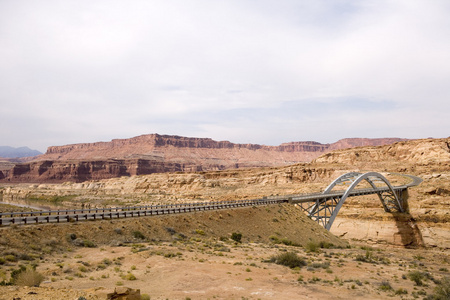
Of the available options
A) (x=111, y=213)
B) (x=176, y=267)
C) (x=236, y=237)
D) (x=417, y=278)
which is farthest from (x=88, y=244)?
(x=417, y=278)

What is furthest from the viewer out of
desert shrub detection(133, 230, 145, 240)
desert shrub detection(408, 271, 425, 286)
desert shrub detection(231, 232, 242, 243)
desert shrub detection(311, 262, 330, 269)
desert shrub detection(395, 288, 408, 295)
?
desert shrub detection(231, 232, 242, 243)

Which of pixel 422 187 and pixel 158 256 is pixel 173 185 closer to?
pixel 422 187

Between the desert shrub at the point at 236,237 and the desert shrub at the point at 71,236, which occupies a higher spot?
the desert shrub at the point at 71,236

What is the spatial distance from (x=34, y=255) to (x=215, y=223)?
18.2m

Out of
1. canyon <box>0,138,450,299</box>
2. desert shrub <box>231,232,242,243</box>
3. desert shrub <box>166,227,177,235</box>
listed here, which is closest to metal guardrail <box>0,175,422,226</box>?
canyon <box>0,138,450,299</box>

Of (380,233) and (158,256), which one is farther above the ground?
(158,256)

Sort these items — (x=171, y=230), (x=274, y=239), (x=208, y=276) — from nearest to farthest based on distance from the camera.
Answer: (x=208, y=276), (x=171, y=230), (x=274, y=239)

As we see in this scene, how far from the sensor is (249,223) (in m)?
36.0

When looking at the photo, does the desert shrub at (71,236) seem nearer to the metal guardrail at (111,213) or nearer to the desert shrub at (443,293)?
the metal guardrail at (111,213)

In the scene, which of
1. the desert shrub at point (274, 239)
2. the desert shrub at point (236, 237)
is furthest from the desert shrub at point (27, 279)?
the desert shrub at point (274, 239)

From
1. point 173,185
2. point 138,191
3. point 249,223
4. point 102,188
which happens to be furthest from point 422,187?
point 102,188

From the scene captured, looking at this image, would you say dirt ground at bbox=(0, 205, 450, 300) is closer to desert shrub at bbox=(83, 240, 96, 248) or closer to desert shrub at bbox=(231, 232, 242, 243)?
desert shrub at bbox=(83, 240, 96, 248)

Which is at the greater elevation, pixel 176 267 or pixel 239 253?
pixel 176 267

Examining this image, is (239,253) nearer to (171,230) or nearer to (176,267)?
(176,267)
